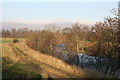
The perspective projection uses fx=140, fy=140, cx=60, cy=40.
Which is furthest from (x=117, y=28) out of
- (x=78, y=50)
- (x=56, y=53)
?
(x=56, y=53)

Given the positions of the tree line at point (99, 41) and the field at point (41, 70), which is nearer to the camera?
the field at point (41, 70)

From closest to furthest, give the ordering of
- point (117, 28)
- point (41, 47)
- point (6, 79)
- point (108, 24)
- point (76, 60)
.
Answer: point (6, 79) < point (117, 28) < point (108, 24) < point (76, 60) < point (41, 47)

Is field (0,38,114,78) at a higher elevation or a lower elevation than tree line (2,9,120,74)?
lower

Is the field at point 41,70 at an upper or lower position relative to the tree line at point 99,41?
lower

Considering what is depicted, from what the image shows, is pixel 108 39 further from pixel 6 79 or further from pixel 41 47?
pixel 41 47

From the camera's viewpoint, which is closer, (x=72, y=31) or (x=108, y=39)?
(x=108, y=39)

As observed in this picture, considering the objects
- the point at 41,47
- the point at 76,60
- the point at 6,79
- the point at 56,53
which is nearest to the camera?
the point at 6,79

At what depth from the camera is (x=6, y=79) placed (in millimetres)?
6836

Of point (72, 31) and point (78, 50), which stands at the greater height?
point (72, 31)

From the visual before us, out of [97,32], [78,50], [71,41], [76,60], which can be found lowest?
[76,60]

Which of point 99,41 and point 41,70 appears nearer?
point 41,70

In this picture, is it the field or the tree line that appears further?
the tree line

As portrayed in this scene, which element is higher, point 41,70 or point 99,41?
point 99,41

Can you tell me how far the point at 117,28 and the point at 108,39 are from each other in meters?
0.94
